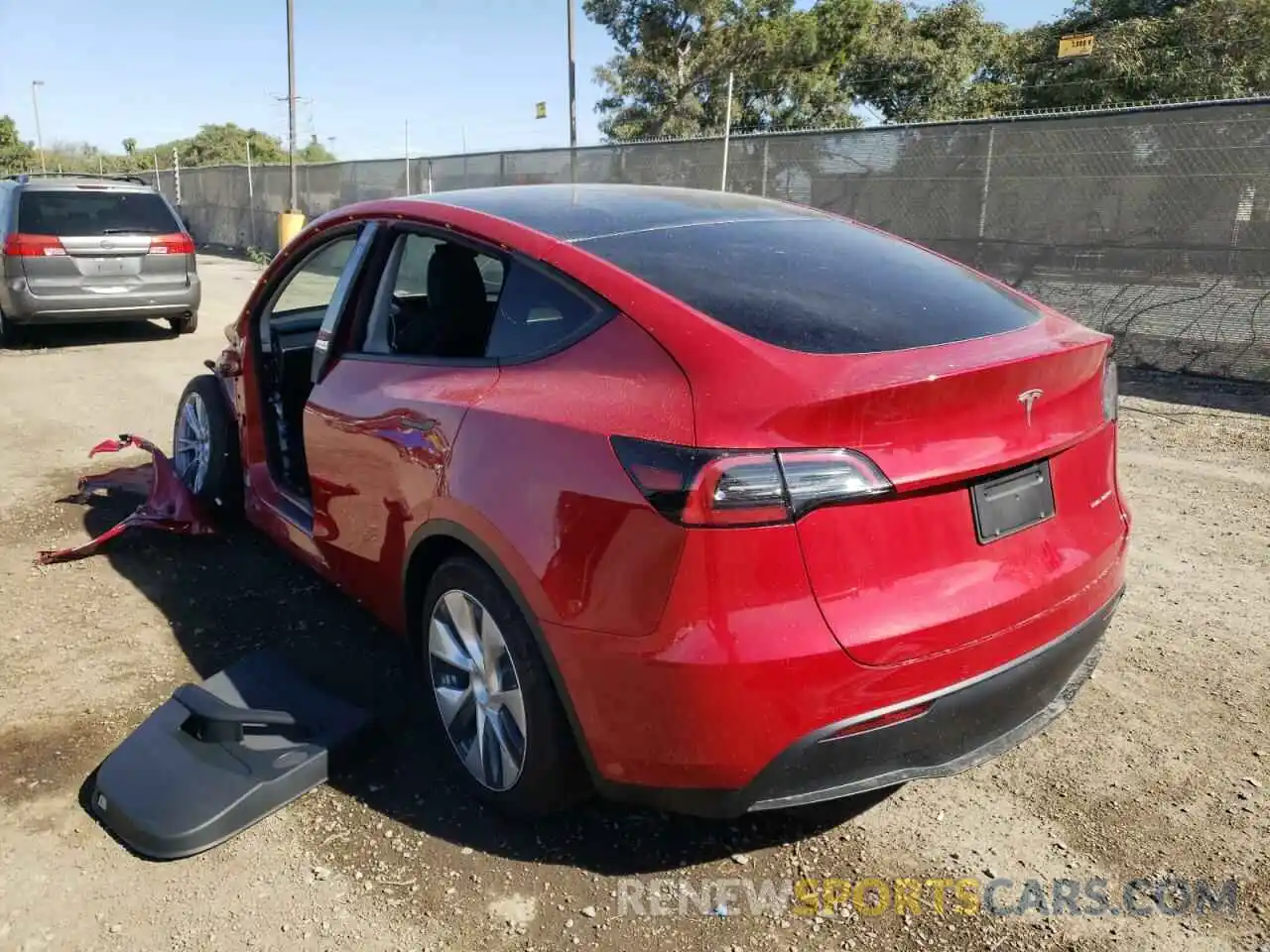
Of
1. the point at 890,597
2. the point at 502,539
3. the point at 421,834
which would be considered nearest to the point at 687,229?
the point at 502,539

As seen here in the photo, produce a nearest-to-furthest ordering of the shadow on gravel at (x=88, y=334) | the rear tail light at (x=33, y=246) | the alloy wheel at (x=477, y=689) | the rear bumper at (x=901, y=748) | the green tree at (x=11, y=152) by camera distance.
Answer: the rear bumper at (x=901, y=748) < the alloy wheel at (x=477, y=689) < the rear tail light at (x=33, y=246) < the shadow on gravel at (x=88, y=334) < the green tree at (x=11, y=152)

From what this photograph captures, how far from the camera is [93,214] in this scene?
1012 cm

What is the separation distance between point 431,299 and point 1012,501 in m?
1.93

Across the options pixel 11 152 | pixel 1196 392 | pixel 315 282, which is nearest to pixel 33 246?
pixel 315 282

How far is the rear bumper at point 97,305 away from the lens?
32.0 ft

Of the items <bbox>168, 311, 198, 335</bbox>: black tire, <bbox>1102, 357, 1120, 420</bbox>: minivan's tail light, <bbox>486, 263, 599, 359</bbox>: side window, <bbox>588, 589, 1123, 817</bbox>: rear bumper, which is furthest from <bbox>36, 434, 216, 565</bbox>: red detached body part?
<bbox>168, 311, 198, 335</bbox>: black tire

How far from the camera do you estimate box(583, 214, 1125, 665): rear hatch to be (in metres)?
2.07

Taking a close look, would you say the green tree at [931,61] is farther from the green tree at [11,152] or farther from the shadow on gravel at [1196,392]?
the green tree at [11,152]

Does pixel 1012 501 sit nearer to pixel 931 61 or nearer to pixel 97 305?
pixel 97 305

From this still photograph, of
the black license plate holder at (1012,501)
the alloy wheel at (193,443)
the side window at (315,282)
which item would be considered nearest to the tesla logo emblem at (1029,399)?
the black license plate holder at (1012,501)

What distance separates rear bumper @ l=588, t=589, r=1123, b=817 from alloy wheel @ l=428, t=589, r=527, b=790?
349 millimetres

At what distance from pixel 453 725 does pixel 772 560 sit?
1.22 m

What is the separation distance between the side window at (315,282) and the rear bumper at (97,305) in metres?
6.42

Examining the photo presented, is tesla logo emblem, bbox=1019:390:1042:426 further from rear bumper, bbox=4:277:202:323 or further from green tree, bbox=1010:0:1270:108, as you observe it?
green tree, bbox=1010:0:1270:108
